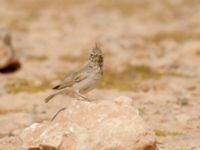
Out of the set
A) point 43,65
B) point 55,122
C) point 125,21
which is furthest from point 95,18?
point 55,122

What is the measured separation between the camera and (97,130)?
9.91 metres

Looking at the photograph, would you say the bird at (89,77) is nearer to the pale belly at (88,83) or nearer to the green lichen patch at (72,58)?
the pale belly at (88,83)

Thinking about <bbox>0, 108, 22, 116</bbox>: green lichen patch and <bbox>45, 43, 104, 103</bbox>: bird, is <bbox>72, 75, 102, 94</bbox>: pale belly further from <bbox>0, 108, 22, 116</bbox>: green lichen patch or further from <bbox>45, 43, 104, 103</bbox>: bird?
<bbox>0, 108, 22, 116</bbox>: green lichen patch

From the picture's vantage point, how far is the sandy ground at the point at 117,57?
1376 centimetres

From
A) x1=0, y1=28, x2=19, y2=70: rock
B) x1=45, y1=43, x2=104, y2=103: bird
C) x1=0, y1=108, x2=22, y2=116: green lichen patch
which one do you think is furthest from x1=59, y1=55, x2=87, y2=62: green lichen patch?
x1=45, y1=43, x2=104, y2=103: bird

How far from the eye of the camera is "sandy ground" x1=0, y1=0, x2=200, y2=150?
1376 cm

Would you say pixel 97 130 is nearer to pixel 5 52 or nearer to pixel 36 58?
pixel 5 52

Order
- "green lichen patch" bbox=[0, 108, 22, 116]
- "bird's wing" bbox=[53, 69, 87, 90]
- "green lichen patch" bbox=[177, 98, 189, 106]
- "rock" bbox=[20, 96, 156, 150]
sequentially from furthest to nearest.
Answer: "green lichen patch" bbox=[177, 98, 189, 106] → "green lichen patch" bbox=[0, 108, 22, 116] → "bird's wing" bbox=[53, 69, 87, 90] → "rock" bbox=[20, 96, 156, 150]

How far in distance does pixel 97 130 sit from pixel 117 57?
455 inches

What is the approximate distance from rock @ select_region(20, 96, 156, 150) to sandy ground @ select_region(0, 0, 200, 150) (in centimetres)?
123

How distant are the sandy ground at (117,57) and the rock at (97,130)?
1.23 metres

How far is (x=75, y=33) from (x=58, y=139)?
16697 millimetres

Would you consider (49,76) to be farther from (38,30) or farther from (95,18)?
(95,18)

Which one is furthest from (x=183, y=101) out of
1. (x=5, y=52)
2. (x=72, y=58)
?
(x=72, y=58)
